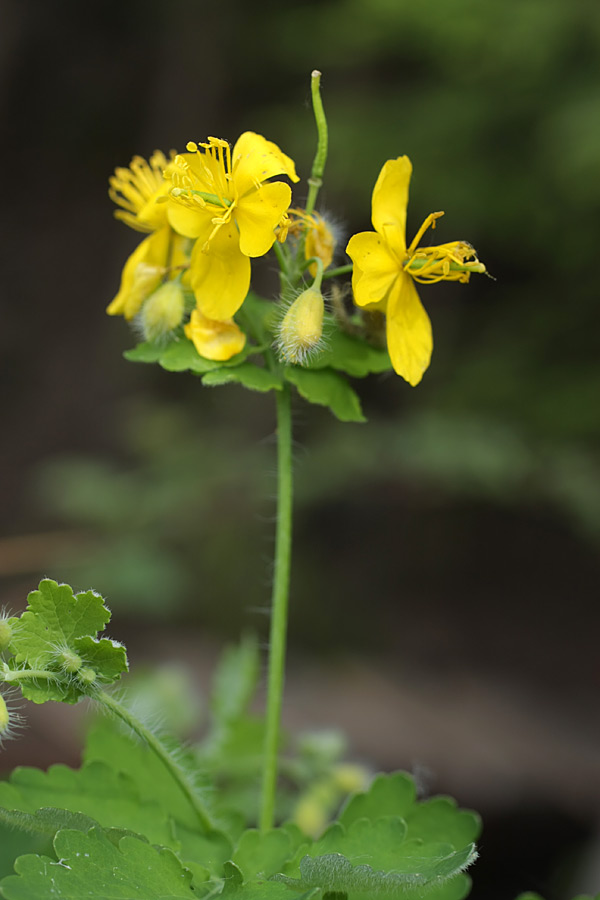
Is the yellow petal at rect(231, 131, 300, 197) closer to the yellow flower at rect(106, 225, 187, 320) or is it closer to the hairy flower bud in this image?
the yellow flower at rect(106, 225, 187, 320)

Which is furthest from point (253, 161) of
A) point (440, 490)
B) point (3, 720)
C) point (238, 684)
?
point (440, 490)

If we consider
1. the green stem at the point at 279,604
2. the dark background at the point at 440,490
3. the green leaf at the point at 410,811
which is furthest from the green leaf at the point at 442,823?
the dark background at the point at 440,490

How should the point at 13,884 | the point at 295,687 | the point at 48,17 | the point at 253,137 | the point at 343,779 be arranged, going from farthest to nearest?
the point at 48,17
the point at 295,687
the point at 343,779
the point at 253,137
the point at 13,884

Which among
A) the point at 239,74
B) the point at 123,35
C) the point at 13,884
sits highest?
the point at 123,35

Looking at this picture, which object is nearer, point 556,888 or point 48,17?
point 556,888

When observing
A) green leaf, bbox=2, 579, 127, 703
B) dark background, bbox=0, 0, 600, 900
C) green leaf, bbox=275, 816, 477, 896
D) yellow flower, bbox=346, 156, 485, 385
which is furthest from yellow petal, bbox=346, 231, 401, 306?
dark background, bbox=0, 0, 600, 900

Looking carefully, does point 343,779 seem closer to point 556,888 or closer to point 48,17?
point 556,888

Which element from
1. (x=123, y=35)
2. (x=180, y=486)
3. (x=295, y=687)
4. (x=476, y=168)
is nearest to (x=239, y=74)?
(x=123, y=35)
